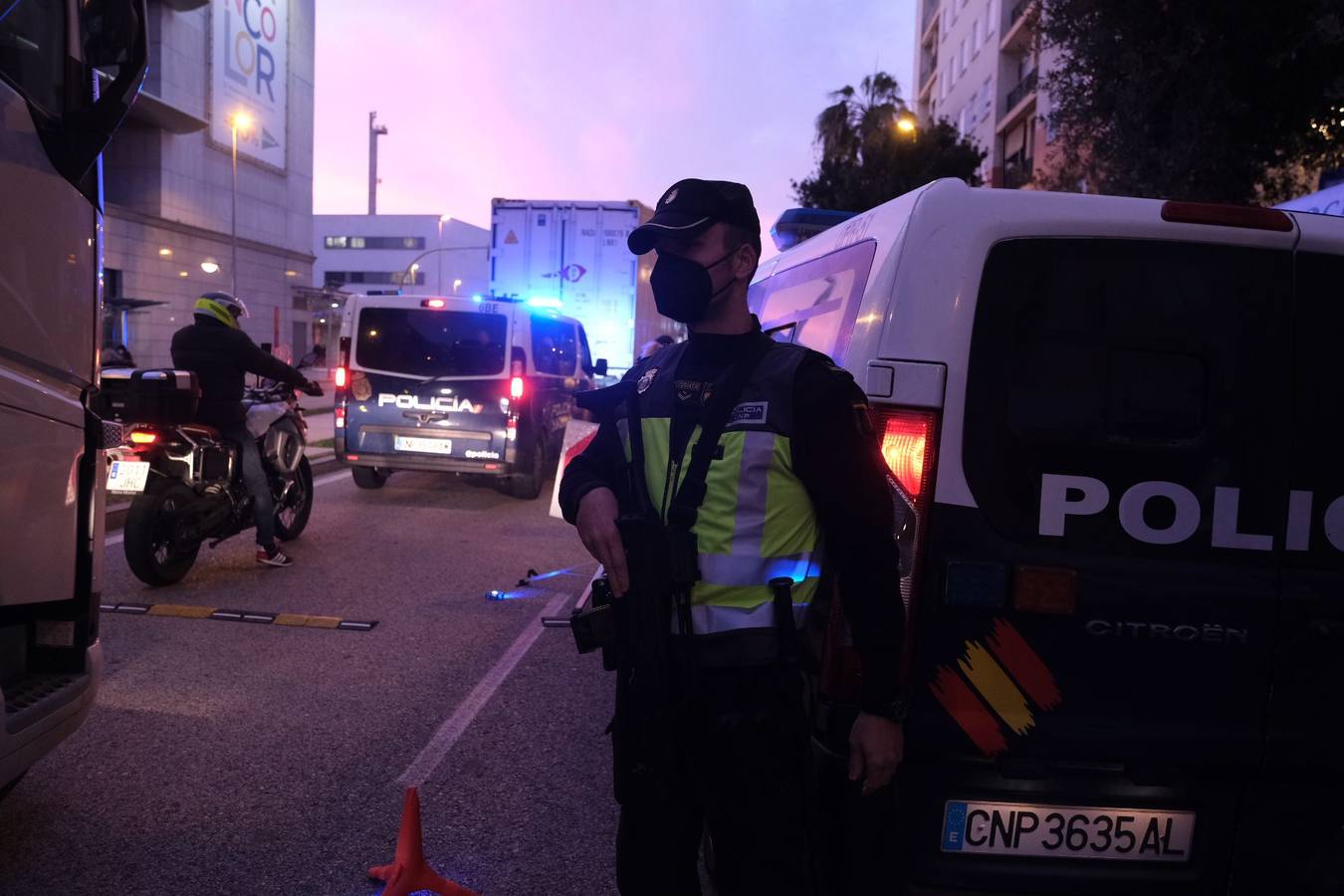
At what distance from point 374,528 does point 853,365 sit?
756 centimetres

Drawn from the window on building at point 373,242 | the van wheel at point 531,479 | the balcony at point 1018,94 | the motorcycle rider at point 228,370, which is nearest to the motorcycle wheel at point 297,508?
the motorcycle rider at point 228,370

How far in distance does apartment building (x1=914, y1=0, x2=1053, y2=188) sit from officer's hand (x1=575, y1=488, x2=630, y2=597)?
23.7 m

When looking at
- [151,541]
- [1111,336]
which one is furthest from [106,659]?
[1111,336]

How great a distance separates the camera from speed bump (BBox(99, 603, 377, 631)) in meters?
6.12

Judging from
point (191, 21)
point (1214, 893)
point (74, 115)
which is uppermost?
point (191, 21)

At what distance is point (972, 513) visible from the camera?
7.75 ft

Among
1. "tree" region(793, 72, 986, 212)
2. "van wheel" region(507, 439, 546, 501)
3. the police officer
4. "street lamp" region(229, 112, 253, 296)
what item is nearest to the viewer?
the police officer

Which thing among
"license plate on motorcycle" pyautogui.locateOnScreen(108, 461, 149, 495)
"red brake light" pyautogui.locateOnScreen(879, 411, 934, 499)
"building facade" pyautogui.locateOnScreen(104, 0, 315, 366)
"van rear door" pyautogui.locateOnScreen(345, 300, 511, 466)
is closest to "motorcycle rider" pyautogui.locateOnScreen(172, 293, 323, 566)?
"license plate on motorcycle" pyautogui.locateOnScreen(108, 461, 149, 495)

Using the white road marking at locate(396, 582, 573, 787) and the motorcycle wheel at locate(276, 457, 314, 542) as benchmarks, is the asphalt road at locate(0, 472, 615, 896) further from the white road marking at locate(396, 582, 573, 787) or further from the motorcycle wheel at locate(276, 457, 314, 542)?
the motorcycle wheel at locate(276, 457, 314, 542)

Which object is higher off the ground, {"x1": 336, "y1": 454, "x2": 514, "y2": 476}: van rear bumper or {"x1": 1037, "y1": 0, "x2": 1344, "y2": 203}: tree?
{"x1": 1037, "y1": 0, "x2": 1344, "y2": 203}: tree

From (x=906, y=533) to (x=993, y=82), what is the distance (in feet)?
126

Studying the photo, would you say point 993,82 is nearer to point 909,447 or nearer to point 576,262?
point 576,262

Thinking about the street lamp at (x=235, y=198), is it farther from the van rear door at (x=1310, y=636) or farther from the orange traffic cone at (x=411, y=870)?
the van rear door at (x=1310, y=636)

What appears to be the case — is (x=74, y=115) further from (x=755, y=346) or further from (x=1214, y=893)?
(x=1214, y=893)
